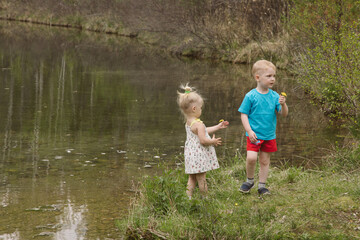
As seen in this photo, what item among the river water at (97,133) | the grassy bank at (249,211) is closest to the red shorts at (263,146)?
the grassy bank at (249,211)

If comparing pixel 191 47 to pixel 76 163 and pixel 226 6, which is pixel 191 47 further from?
pixel 76 163

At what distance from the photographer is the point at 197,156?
5801 mm

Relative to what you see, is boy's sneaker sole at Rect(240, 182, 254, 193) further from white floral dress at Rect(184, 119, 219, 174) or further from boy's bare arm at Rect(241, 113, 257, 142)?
boy's bare arm at Rect(241, 113, 257, 142)

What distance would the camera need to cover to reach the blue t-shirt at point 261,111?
19.3 ft

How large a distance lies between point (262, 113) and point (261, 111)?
23 mm

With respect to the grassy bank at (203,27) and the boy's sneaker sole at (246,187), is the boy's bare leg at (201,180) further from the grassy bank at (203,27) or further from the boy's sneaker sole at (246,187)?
the grassy bank at (203,27)

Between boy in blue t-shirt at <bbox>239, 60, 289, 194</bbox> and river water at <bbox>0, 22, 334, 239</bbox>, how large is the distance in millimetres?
1403

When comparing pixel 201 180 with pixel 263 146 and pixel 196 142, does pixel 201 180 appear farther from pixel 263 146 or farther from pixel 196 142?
pixel 263 146

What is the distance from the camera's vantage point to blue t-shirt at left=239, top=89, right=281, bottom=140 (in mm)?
5875

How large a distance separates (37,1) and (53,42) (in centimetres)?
2192

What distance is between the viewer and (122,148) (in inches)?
383

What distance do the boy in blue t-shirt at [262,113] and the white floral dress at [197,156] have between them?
414 millimetres

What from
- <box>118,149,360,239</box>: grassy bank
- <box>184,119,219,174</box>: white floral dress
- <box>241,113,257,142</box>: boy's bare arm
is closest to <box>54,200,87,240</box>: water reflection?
<box>118,149,360,239</box>: grassy bank

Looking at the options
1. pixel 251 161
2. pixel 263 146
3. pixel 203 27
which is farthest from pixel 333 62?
pixel 203 27
